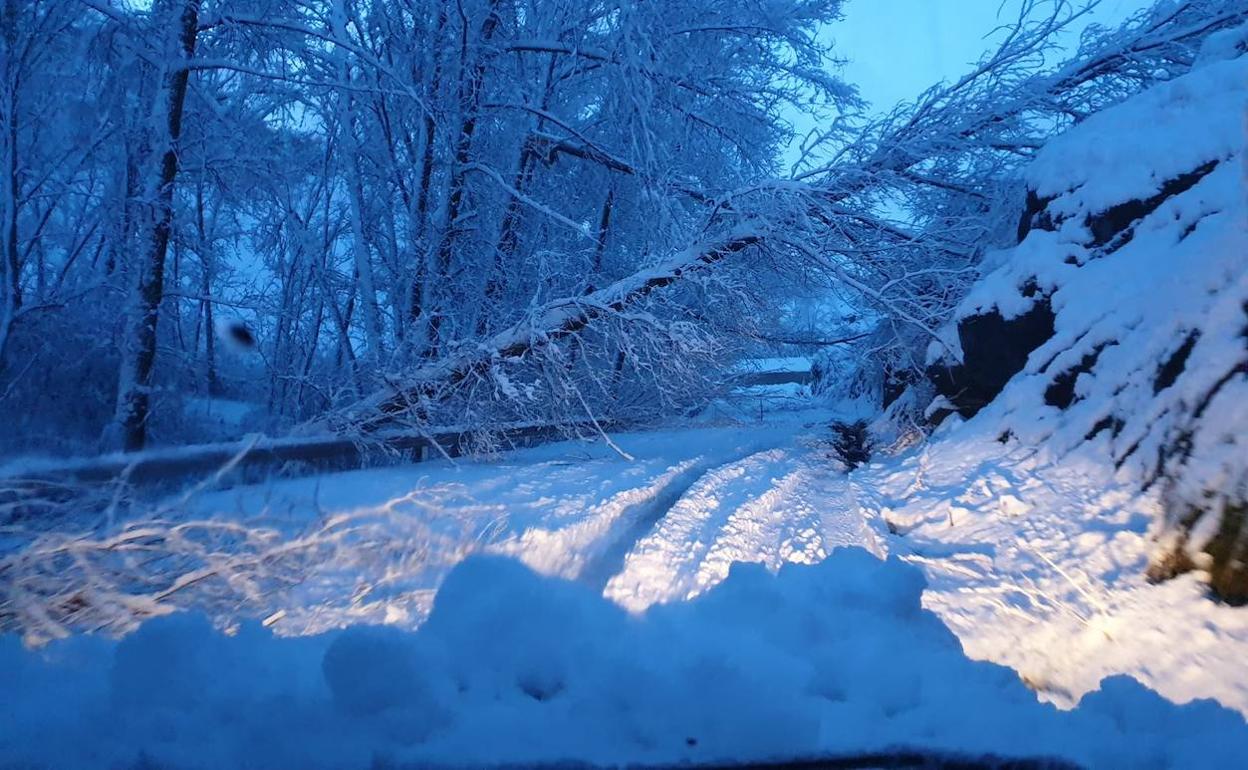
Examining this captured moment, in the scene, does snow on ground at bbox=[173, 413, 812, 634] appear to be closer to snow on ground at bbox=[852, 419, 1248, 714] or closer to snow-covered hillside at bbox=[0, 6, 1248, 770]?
snow-covered hillside at bbox=[0, 6, 1248, 770]

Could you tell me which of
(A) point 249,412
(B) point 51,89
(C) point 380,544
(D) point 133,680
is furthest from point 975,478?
(B) point 51,89

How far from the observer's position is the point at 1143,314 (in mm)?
6922

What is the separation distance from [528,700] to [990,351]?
8.26 metres

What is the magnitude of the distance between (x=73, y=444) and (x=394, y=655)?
5.11 m

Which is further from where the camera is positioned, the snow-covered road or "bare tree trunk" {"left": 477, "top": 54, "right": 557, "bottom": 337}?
"bare tree trunk" {"left": 477, "top": 54, "right": 557, "bottom": 337}

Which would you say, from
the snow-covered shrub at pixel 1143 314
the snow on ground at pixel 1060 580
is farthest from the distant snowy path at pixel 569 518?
the snow-covered shrub at pixel 1143 314

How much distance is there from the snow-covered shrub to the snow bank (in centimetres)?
256

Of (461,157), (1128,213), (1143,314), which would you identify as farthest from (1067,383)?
(461,157)

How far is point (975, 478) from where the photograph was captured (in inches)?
292

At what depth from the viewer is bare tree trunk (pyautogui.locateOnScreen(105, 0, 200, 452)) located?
353 inches

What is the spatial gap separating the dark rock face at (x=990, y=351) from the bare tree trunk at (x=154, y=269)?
9490 mm

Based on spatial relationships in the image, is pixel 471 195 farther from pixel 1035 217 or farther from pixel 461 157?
pixel 1035 217

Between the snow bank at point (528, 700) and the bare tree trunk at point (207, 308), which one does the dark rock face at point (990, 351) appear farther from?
the bare tree trunk at point (207, 308)

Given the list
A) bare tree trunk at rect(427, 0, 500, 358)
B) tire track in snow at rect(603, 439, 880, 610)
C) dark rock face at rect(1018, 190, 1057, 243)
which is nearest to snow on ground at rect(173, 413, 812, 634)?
tire track in snow at rect(603, 439, 880, 610)
